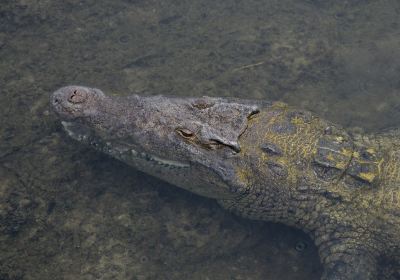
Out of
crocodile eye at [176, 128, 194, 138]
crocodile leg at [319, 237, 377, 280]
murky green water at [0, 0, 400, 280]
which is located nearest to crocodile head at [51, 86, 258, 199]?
crocodile eye at [176, 128, 194, 138]

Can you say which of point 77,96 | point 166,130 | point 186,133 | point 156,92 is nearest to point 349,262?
point 186,133

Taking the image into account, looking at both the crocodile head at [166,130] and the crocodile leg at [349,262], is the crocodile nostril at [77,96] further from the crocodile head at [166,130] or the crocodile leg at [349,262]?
the crocodile leg at [349,262]

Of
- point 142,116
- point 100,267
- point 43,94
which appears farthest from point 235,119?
point 43,94

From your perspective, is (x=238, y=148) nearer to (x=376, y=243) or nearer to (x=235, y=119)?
(x=235, y=119)

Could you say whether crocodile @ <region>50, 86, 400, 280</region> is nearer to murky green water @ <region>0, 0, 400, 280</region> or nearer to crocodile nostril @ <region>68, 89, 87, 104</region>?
crocodile nostril @ <region>68, 89, 87, 104</region>

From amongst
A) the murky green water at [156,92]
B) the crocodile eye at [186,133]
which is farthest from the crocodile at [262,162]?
the murky green water at [156,92]

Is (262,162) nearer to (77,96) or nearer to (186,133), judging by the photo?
(186,133)

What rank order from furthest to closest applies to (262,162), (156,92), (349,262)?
(156,92), (349,262), (262,162)
